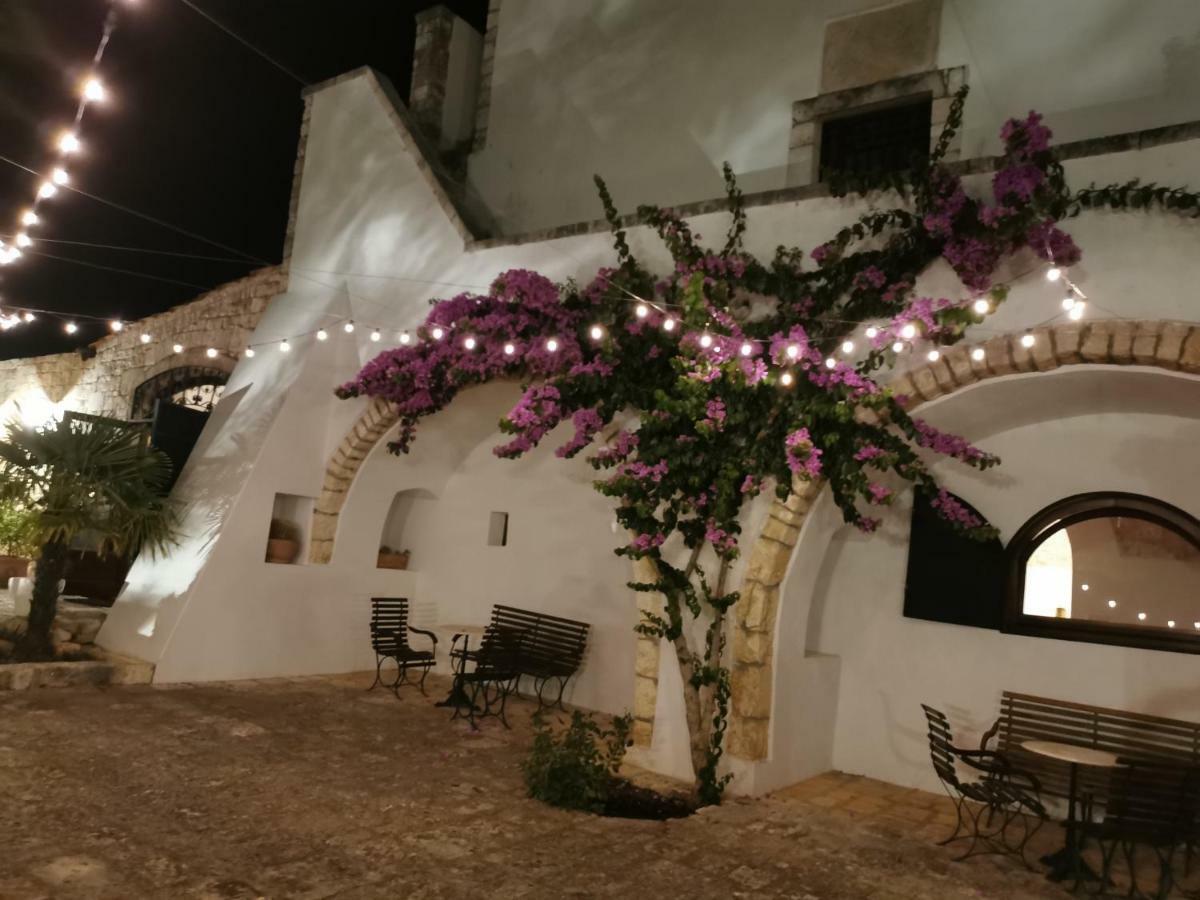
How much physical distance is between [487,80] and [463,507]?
4.73 meters

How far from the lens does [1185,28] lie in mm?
5918

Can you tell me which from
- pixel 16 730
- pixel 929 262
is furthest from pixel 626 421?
pixel 16 730

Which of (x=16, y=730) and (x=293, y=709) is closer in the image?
(x=16, y=730)

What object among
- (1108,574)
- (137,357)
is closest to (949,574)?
(1108,574)

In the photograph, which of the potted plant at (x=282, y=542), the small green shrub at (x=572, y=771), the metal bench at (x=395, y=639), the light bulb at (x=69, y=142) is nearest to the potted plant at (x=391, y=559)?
the metal bench at (x=395, y=639)

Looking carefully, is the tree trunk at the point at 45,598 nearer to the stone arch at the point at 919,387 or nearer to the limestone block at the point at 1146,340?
the stone arch at the point at 919,387

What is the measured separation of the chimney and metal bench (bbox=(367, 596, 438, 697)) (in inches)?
200

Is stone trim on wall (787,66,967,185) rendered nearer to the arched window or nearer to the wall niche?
the arched window

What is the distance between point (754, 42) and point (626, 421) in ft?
13.3

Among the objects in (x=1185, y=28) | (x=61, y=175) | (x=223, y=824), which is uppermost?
(x=1185, y=28)

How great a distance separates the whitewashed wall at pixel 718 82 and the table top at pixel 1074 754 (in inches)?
164

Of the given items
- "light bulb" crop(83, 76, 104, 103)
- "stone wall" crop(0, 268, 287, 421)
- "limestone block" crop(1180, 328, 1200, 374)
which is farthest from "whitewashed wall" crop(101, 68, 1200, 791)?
"light bulb" crop(83, 76, 104, 103)

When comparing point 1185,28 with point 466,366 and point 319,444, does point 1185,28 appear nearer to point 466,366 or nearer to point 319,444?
point 466,366

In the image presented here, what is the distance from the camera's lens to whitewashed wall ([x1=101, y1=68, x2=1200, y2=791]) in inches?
197
